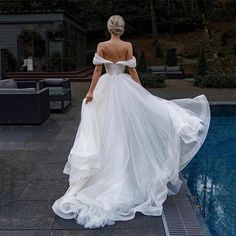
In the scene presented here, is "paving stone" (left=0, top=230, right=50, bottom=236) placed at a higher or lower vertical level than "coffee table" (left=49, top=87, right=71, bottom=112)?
lower

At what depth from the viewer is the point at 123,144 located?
3875mm

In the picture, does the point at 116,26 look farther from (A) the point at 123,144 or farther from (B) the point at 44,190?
(B) the point at 44,190

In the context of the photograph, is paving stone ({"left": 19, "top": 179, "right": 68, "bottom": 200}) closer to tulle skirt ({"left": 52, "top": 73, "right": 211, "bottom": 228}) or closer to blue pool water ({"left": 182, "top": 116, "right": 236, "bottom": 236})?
tulle skirt ({"left": 52, "top": 73, "right": 211, "bottom": 228})

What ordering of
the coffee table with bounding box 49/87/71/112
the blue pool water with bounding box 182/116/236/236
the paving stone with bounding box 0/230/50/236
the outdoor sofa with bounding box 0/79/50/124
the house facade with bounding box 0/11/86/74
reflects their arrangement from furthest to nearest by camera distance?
the house facade with bounding box 0/11/86/74 → the coffee table with bounding box 49/87/71/112 → the outdoor sofa with bounding box 0/79/50/124 → the blue pool water with bounding box 182/116/236/236 → the paving stone with bounding box 0/230/50/236

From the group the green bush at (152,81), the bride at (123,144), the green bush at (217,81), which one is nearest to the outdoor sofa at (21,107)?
A: the bride at (123,144)

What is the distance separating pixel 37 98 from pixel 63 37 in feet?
42.2

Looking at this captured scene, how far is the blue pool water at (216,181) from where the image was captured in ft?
13.4

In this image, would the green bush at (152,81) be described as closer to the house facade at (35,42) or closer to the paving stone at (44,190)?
the house facade at (35,42)

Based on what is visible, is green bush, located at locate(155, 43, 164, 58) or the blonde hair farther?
green bush, located at locate(155, 43, 164, 58)

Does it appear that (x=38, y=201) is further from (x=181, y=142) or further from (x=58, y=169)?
(x=181, y=142)

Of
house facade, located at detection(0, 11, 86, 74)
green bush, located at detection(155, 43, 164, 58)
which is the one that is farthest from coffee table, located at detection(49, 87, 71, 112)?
green bush, located at detection(155, 43, 164, 58)

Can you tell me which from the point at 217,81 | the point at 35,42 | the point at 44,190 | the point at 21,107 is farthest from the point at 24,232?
the point at 35,42

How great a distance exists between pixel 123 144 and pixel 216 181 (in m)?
2.10

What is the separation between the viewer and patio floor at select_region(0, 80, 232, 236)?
11.0ft
